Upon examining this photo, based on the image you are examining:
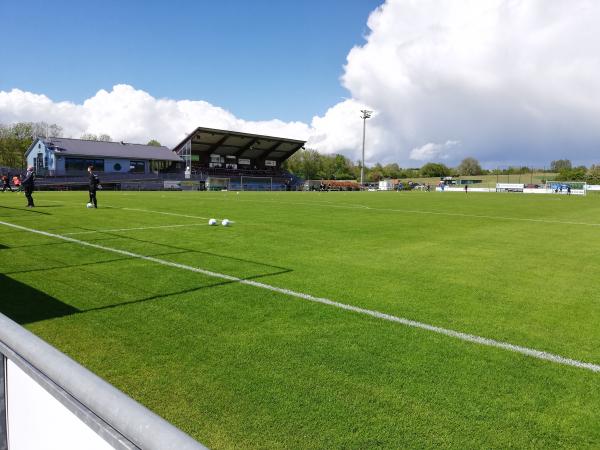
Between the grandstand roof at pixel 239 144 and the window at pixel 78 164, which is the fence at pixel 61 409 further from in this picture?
the grandstand roof at pixel 239 144

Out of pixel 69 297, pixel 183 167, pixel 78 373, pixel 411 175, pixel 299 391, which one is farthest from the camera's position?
pixel 411 175

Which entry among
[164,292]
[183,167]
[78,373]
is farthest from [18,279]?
[183,167]

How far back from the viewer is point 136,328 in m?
5.12

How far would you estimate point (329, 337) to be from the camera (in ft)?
16.3

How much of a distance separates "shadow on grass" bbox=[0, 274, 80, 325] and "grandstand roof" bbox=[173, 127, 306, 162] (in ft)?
251

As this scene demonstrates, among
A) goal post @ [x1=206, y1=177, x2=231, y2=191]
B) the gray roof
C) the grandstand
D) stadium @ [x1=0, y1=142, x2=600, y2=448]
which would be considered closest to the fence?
stadium @ [x1=0, y1=142, x2=600, y2=448]

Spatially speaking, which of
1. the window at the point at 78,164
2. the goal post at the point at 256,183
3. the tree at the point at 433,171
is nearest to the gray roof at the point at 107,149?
the window at the point at 78,164

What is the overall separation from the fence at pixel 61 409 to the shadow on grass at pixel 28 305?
369 centimetres

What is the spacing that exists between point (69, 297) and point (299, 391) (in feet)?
14.1

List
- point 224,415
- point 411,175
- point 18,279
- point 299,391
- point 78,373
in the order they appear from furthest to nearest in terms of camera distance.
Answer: point 411,175, point 18,279, point 299,391, point 224,415, point 78,373

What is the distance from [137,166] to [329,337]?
76021mm

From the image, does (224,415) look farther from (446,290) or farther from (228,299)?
(446,290)

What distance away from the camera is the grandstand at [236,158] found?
8225 cm

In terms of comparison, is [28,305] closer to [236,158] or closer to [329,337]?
[329,337]
